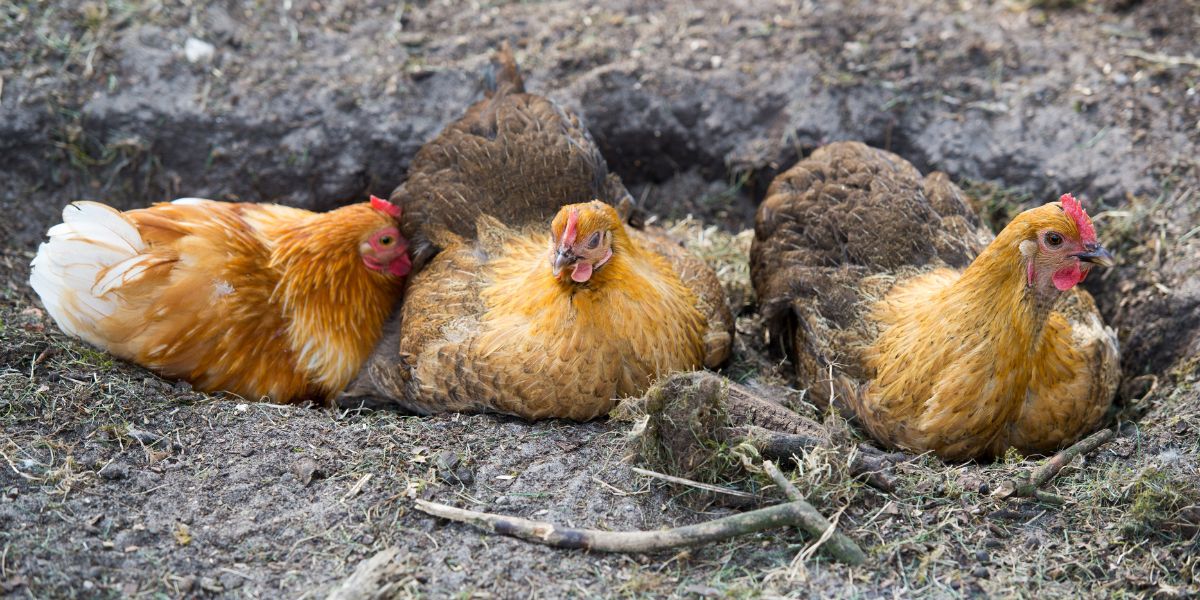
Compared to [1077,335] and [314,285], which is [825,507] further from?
[314,285]

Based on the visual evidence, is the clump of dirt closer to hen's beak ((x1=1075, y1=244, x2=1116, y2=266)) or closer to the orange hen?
the orange hen

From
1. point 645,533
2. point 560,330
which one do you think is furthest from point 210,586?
point 560,330

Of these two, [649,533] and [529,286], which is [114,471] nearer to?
[529,286]

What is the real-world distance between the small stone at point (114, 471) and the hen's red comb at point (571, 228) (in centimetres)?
192

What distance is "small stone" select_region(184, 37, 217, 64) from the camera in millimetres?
6031

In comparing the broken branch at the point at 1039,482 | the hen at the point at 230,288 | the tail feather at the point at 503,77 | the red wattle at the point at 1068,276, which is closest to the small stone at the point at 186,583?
the hen at the point at 230,288

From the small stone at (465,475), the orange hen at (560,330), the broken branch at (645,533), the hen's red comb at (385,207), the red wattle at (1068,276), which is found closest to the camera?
the broken branch at (645,533)

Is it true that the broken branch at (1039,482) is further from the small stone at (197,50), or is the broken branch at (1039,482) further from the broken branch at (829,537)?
the small stone at (197,50)

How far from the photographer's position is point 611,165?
249 inches

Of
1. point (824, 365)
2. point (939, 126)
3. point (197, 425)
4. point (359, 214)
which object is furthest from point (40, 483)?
point (939, 126)

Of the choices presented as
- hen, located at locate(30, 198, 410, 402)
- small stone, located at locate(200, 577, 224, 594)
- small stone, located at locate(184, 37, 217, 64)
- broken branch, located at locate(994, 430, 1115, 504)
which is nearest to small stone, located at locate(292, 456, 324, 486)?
small stone, located at locate(200, 577, 224, 594)

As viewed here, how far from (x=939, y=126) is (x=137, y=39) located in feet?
16.2

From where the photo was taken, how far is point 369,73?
20.2ft

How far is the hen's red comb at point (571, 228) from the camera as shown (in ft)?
12.7
